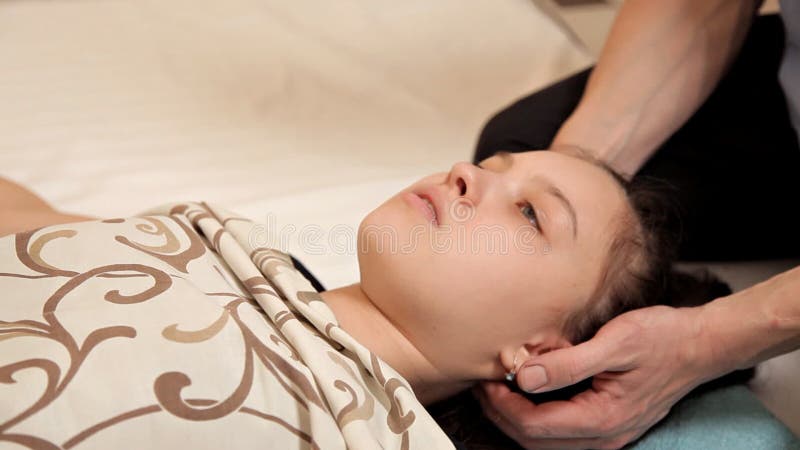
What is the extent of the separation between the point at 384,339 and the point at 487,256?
0.18 m

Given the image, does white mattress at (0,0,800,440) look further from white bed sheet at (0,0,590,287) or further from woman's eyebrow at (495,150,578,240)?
woman's eyebrow at (495,150,578,240)

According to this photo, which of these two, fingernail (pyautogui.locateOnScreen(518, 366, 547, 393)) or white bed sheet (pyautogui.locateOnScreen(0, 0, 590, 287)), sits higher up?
white bed sheet (pyautogui.locateOnScreen(0, 0, 590, 287))

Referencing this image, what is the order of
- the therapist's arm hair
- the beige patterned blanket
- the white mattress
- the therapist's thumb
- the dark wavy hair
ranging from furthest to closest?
the white mattress < the therapist's arm hair < the dark wavy hair < the therapist's thumb < the beige patterned blanket

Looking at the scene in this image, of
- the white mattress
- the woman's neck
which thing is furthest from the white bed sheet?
the woman's neck

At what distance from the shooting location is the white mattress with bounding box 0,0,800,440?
1479 millimetres

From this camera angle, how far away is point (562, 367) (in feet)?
3.15

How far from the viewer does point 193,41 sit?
1982 millimetres

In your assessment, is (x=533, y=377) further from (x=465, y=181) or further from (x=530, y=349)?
(x=465, y=181)

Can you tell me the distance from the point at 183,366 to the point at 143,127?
95 centimetres

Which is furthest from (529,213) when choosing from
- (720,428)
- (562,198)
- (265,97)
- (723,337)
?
(265,97)

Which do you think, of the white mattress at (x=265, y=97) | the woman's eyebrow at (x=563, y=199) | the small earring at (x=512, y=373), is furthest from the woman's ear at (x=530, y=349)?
the white mattress at (x=265, y=97)

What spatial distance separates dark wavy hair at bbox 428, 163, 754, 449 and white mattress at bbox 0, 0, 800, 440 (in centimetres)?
24

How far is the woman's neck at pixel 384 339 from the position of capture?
3.44 ft

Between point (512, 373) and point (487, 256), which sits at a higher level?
point (487, 256)
